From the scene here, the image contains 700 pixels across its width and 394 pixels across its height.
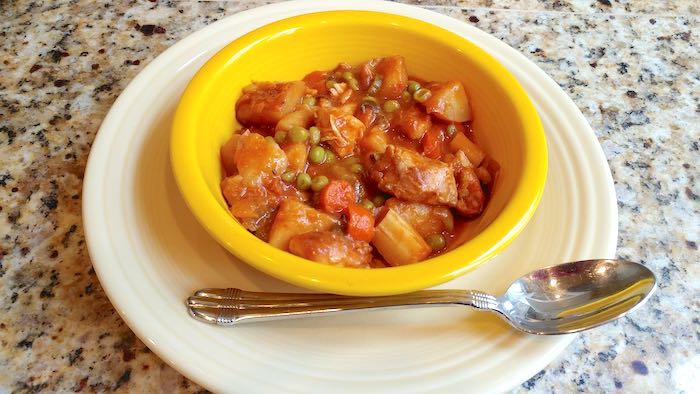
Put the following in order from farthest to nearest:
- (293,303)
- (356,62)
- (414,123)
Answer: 1. (356,62)
2. (414,123)
3. (293,303)

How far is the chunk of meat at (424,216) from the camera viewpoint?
211cm

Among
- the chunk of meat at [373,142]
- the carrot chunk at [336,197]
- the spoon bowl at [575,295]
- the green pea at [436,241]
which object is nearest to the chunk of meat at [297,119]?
the chunk of meat at [373,142]

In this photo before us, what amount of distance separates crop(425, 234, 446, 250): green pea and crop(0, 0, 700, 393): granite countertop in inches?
21.4

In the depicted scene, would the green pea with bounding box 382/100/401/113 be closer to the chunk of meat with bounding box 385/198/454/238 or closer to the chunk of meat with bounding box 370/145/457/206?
the chunk of meat with bounding box 370/145/457/206

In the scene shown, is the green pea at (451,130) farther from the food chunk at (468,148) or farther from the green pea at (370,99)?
the green pea at (370,99)

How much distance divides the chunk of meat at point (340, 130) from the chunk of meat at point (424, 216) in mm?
339

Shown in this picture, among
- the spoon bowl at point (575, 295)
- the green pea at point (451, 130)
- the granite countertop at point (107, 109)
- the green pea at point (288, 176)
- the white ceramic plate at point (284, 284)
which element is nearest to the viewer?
the white ceramic plate at point (284, 284)

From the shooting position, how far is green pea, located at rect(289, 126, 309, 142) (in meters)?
2.28

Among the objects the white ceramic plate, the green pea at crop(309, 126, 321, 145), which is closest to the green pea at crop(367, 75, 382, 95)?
the green pea at crop(309, 126, 321, 145)

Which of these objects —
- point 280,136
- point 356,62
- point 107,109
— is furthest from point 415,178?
point 107,109

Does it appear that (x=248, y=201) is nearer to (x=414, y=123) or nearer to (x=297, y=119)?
(x=297, y=119)

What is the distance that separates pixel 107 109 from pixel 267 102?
90 cm

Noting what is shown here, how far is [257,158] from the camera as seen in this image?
211 centimetres

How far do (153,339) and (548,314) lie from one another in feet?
4.02
